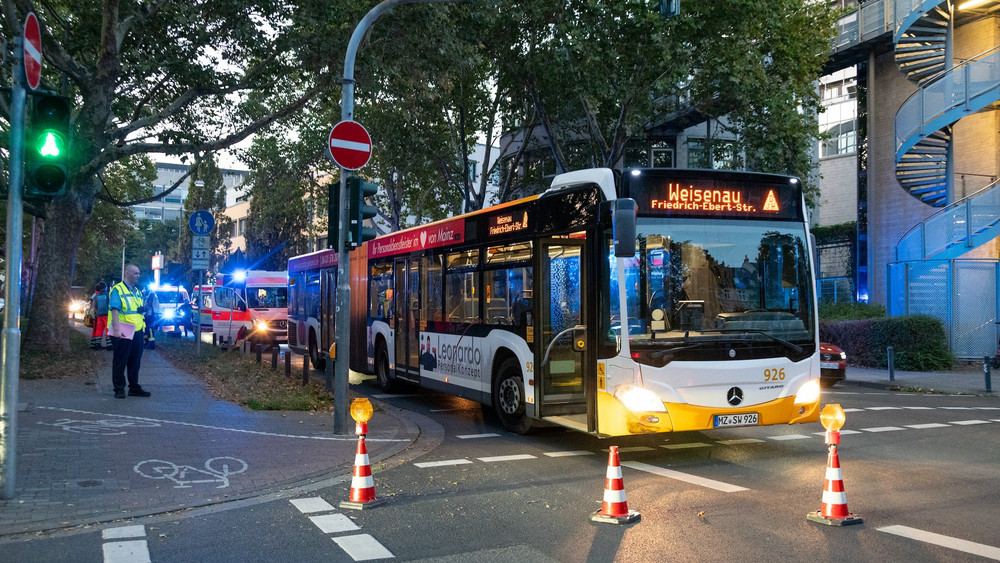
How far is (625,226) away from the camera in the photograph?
8148mm

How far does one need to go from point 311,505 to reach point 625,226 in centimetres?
376

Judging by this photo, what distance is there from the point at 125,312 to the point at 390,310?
175 inches

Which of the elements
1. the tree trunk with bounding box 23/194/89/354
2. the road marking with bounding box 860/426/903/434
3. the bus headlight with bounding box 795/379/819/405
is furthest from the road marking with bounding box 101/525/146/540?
the tree trunk with bounding box 23/194/89/354

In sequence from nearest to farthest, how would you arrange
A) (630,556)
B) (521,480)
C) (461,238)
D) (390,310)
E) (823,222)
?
(630,556)
(521,480)
(461,238)
(390,310)
(823,222)

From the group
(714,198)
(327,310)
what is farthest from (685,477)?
(327,310)

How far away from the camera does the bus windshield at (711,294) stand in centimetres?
858

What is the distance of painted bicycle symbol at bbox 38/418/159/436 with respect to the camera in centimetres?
1012

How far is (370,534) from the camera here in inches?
245

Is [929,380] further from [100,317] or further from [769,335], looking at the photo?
[100,317]

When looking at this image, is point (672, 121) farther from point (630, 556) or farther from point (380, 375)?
point (630, 556)

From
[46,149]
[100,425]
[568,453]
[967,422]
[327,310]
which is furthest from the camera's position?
[327,310]

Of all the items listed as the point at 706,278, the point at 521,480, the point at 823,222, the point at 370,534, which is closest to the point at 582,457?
the point at 521,480

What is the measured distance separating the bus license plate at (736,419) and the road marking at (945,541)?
8.31ft

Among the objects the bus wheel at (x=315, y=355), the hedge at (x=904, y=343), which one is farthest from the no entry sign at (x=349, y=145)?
the hedge at (x=904, y=343)
